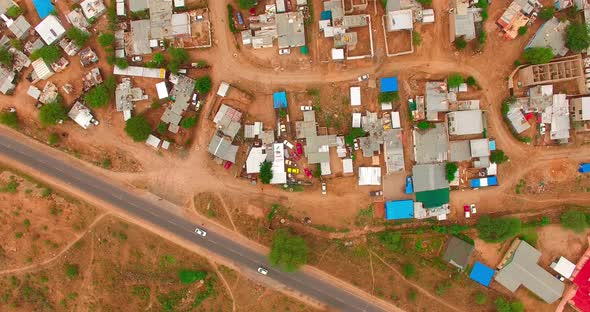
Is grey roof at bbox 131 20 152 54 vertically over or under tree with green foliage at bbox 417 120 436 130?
over

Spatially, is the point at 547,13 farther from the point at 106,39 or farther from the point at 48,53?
the point at 48,53

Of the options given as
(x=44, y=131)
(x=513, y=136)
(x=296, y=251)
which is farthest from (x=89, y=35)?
(x=513, y=136)

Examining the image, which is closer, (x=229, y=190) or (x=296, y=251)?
(x=296, y=251)

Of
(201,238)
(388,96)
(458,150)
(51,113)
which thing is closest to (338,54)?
(388,96)

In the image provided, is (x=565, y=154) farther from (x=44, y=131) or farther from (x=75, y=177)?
(x=44, y=131)

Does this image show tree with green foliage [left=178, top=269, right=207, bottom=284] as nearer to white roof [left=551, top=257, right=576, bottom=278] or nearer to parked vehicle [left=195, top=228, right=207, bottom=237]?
parked vehicle [left=195, top=228, right=207, bottom=237]

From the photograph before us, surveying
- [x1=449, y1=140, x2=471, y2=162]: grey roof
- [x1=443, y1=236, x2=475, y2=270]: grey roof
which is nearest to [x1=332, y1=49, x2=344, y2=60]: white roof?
[x1=449, y1=140, x2=471, y2=162]: grey roof
